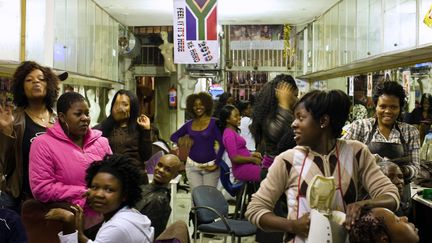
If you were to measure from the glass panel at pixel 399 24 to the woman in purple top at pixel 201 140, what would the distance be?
1.94 m

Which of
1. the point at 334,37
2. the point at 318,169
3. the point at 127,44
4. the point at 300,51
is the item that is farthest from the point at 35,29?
the point at 300,51

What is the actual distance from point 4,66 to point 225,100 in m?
3.62

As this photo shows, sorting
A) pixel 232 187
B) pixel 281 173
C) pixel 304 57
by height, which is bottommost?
pixel 232 187

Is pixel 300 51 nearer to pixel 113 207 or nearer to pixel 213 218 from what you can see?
pixel 213 218

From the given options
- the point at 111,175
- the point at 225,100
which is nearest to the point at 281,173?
the point at 111,175

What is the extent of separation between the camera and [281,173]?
1771mm

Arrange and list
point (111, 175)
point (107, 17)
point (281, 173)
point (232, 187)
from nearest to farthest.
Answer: point (281, 173) → point (111, 175) → point (232, 187) → point (107, 17)

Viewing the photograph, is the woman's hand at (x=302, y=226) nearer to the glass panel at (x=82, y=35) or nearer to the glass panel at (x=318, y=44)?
the glass panel at (x=82, y=35)

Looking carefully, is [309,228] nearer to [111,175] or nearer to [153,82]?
[111,175]

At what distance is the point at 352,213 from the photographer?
5.28 feet

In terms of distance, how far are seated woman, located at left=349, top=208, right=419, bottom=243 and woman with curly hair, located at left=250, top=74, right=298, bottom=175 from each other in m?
1.81

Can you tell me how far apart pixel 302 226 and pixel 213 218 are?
2639 mm

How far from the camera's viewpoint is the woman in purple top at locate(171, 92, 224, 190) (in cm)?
539

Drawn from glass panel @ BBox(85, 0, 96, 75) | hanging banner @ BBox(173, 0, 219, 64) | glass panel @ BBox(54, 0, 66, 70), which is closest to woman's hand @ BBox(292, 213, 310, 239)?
glass panel @ BBox(54, 0, 66, 70)
